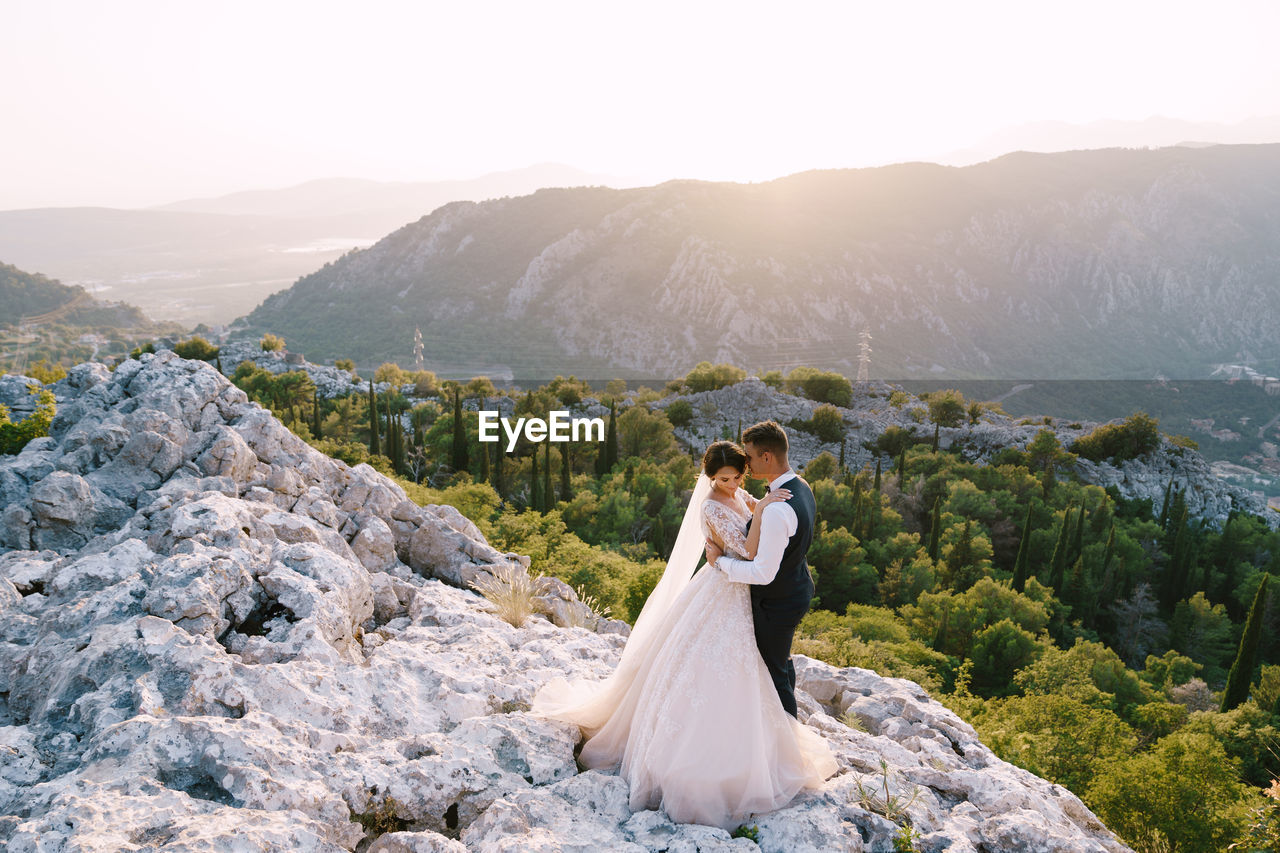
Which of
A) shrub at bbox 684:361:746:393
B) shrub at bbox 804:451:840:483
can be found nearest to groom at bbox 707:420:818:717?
shrub at bbox 804:451:840:483

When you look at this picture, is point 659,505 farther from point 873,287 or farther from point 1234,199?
point 1234,199

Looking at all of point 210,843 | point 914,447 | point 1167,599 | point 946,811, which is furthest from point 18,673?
point 914,447

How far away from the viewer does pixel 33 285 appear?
4840 inches

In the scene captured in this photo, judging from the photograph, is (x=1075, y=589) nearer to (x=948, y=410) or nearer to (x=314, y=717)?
(x=314, y=717)

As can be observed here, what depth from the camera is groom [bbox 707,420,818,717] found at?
14.2 feet

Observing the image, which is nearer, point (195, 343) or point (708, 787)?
point (708, 787)

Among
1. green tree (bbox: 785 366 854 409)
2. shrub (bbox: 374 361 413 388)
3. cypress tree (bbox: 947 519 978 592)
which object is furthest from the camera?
green tree (bbox: 785 366 854 409)

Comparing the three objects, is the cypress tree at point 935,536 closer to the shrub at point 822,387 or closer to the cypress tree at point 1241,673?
the cypress tree at point 1241,673

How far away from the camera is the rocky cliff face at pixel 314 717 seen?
382cm

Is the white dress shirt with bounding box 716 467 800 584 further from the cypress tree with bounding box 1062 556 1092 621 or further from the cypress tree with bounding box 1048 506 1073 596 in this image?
the cypress tree with bounding box 1062 556 1092 621

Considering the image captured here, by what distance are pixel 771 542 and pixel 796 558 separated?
29cm

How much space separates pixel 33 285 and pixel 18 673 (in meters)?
Answer: 161

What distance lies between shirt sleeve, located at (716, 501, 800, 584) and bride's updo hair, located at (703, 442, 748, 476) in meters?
0.47

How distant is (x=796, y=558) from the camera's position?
14.7ft
